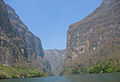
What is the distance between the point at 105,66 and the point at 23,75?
83543 mm

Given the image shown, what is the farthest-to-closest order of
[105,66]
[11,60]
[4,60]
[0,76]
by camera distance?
1. [11,60]
2. [4,60]
3. [105,66]
4. [0,76]

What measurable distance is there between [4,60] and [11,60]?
43.7ft

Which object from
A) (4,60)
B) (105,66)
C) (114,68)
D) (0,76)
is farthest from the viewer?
(4,60)

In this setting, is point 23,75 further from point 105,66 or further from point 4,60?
point 105,66

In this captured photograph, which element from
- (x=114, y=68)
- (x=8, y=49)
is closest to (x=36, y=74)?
(x=8, y=49)

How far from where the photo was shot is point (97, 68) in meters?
175

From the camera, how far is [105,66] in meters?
169

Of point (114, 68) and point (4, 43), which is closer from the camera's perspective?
point (114, 68)

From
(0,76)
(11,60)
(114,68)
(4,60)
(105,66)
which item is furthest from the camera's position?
(11,60)

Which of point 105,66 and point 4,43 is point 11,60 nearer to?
point 4,43

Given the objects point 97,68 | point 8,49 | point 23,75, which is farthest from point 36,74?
point 97,68

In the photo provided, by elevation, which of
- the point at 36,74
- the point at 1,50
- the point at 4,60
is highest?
the point at 1,50

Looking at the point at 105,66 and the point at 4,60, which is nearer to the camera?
the point at 105,66

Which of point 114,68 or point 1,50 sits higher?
point 1,50
